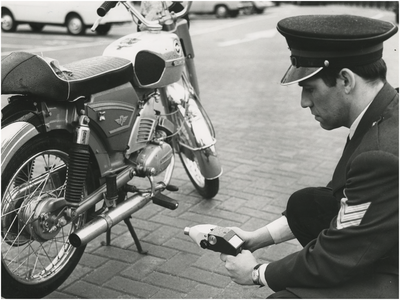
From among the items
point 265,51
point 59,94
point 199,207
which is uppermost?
point 59,94

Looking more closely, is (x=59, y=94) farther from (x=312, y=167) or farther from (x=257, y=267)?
(x=312, y=167)

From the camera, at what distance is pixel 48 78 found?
2.70 m

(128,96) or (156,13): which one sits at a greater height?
(156,13)

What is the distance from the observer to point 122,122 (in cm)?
328

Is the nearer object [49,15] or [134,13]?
[134,13]

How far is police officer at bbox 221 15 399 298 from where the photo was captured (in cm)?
178

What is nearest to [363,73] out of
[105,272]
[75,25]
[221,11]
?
[105,272]

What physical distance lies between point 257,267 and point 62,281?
4.40 ft

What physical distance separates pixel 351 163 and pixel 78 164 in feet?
4.72

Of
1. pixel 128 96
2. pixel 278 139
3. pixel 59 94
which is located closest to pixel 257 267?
pixel 59 94

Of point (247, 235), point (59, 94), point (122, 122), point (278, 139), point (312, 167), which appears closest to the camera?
point (247, 235)

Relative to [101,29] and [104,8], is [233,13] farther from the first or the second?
[104,8]

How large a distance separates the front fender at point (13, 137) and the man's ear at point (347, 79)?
4.78 feet

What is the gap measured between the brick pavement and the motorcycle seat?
104 cm
